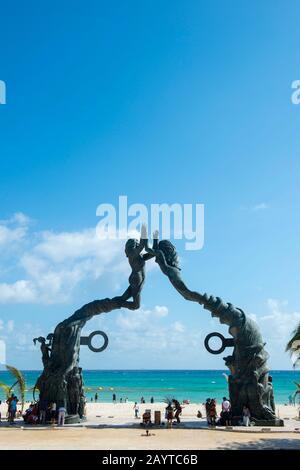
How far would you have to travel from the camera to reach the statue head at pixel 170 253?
22.8 metres

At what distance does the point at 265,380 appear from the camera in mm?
20922

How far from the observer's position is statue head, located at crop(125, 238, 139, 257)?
22859 millimetres

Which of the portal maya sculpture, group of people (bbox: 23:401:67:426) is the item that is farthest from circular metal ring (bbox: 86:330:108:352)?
group of people (bbox: 23:401:67:426)

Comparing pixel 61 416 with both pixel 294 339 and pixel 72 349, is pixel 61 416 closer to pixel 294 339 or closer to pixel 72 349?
pixel 72 349

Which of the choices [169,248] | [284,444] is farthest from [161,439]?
[169,248]

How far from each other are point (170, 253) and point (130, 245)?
1876mm

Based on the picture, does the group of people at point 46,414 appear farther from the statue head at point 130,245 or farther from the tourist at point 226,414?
the statue head at point 130,245

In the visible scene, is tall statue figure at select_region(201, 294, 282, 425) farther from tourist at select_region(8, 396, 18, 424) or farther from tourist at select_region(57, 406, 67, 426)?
tourist at select_region(8, 396, 18, 424)

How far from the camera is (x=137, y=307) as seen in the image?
898 inches

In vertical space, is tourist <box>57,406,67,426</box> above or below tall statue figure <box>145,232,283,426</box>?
below

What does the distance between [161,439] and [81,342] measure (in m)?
7.38

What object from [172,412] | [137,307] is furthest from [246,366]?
[137,307]

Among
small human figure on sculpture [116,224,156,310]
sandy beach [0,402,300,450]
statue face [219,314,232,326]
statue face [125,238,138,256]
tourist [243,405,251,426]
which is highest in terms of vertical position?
statue face [125,238,138,256]
